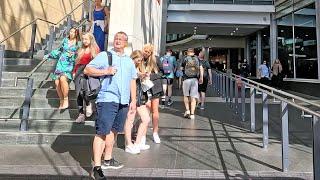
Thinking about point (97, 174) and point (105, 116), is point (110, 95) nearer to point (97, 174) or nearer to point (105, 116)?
point (105, 116)

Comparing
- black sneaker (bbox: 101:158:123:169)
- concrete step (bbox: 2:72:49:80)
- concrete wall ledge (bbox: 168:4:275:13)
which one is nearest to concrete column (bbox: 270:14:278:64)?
concrete wall ledge (bbox: 168:4:275:13)

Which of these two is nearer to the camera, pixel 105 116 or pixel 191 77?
pixel 105 116

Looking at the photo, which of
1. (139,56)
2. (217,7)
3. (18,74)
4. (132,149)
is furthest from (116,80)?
(217,7)

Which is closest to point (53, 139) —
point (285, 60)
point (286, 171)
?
point (286, 171)

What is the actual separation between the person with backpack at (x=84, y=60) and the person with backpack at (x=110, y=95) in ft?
4.23

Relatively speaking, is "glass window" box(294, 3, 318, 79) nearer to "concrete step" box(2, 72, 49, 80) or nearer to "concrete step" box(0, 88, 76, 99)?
"concrete step" box(2, 72, 49, 80)

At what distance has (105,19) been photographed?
26.1 ft

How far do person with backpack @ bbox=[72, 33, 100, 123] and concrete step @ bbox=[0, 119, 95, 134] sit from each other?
0.13 meters

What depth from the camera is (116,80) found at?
4.63 metres

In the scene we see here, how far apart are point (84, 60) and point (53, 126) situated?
4.33 ft

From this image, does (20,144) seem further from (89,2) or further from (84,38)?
(89,2)

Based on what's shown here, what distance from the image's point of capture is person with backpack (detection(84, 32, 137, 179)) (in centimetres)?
452

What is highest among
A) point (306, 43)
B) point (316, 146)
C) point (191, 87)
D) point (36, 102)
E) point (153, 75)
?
point (306, 43)

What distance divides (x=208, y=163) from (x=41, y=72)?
5303 mm
